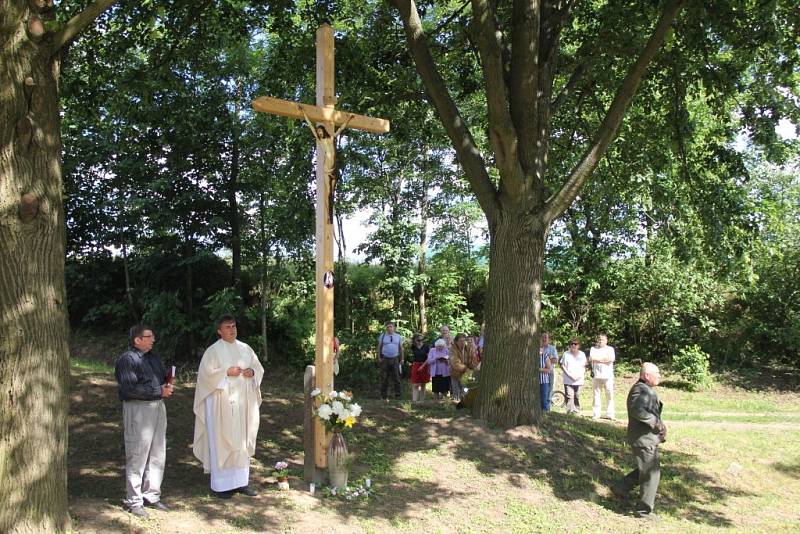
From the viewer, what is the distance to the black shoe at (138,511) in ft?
17.5

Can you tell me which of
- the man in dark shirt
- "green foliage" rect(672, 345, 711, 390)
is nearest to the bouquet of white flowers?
the man in dark shirt

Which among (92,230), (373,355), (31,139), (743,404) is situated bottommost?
(743,404)

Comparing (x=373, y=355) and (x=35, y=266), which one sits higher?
(x=35, y=266)

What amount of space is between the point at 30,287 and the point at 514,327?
551 centimetres

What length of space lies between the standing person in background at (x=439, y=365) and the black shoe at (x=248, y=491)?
22.2ft

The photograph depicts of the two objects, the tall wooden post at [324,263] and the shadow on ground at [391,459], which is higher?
the tall wooden post at [324,263]

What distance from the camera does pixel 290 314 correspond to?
19.4 metres

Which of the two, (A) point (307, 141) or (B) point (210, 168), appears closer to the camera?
(A) point (307, 141)

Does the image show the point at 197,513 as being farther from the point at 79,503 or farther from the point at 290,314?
the point at 290,314

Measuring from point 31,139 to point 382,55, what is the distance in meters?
7.40

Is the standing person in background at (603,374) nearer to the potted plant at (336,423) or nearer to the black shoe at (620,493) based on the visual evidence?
the black shoe at (620,493)

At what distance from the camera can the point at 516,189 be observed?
8.19 m

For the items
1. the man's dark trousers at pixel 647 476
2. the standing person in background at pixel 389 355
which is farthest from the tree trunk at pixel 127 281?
the man's dark trousers at pixel 647 476

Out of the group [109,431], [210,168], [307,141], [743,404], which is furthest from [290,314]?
[743,404]
